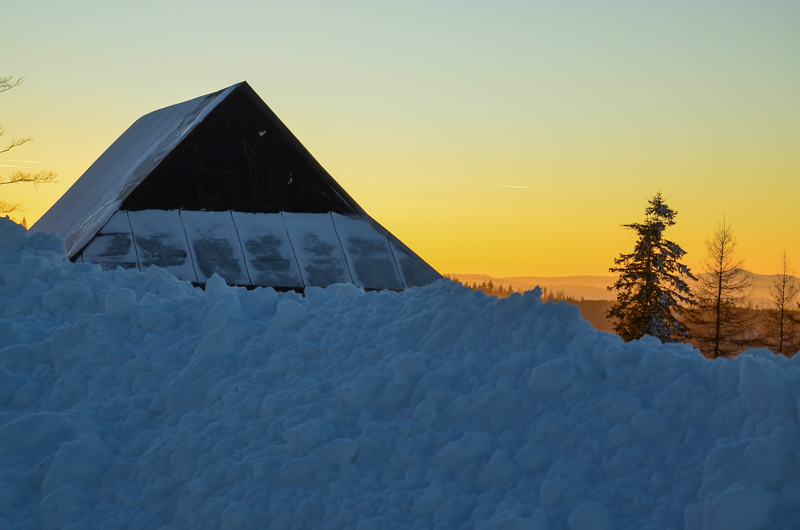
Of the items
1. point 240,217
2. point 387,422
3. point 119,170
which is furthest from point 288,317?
point 119,170

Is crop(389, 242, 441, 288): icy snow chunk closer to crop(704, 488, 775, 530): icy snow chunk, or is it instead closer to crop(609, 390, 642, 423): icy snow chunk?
crop(609, 390, 642, 423): icy snow chunk

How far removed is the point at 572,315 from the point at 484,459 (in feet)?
4.88

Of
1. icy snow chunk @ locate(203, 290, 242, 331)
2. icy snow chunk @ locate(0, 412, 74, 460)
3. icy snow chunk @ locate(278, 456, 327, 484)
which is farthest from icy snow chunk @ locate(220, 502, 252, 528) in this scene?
icy snow chunk @ locate(203, 290, 242, 331)

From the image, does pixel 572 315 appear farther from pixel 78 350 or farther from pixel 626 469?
pixel 78 350

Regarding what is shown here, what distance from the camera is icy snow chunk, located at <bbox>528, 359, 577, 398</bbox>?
4734 millimetres

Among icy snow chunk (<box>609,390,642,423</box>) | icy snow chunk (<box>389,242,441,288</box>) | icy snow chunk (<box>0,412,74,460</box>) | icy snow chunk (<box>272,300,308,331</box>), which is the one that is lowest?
icy snow chunk (<box>0,412,74,460</box>)

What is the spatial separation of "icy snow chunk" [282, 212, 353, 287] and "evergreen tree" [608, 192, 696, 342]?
19157 millimetres

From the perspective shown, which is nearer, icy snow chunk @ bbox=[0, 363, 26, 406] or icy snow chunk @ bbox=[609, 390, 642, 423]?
icy snow chunk @ bbox=[609, 390, 642, 423]

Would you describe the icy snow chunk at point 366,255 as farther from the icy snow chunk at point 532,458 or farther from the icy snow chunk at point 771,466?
the icy snow chunk at point 771,466

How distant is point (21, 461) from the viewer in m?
5.45

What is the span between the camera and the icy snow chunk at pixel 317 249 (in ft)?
45.3

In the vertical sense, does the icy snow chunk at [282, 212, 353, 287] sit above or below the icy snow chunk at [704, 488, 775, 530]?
above

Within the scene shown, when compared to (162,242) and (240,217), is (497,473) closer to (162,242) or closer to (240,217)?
(162,242)

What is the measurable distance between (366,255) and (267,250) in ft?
6.38
